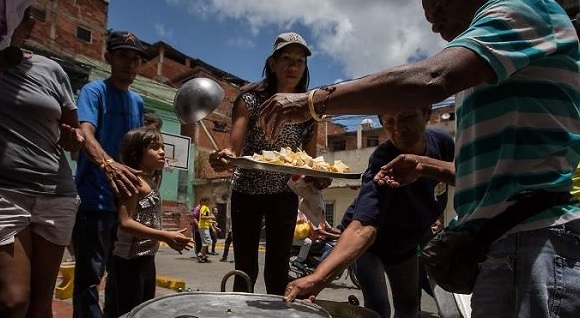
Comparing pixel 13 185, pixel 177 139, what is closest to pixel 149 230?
pixel 13 185

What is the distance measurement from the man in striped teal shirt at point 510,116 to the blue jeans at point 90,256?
2070mm

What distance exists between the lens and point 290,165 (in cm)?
245

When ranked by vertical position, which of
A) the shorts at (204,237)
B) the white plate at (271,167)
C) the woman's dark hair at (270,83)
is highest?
the woman's dark hair at (270,83)

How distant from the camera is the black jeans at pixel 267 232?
309 centimetres

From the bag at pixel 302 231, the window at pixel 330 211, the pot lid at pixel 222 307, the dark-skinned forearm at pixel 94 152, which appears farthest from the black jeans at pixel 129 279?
the window at pixel 330 211

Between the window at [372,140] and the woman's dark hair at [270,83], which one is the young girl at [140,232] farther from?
the window at [372,140]

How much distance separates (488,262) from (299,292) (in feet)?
2.52

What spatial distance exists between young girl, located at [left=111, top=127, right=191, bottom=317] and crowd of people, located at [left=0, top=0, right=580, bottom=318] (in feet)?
0.04

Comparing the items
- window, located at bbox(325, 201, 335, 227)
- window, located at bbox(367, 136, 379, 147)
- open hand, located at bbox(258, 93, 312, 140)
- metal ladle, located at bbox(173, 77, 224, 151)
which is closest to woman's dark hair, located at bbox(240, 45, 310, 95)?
open hand, located at bbox(258, 93, 312, 140)

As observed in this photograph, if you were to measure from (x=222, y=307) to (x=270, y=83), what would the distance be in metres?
1.99

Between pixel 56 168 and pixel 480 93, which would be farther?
pixel 56 168

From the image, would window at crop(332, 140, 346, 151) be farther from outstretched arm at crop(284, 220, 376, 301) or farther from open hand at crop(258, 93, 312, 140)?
open hand at crop(258, 93, 312, 140)

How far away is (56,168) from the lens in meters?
2.63

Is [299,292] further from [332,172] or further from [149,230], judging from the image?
[149,230]
